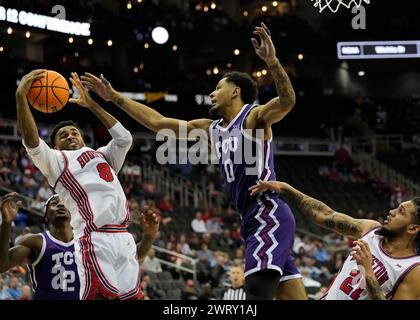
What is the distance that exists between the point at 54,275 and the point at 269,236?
1650 mm

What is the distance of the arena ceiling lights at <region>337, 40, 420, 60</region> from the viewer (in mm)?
23281

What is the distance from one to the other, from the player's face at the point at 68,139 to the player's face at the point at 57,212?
0.41 metres

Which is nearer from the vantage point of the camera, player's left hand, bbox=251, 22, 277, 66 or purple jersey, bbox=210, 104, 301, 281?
player's left hand, bbox=251, 22, 277, 66

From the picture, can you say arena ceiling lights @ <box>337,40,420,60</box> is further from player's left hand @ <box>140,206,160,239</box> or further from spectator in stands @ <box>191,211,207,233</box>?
player's left hand @ <box>140,206,160,239</box>

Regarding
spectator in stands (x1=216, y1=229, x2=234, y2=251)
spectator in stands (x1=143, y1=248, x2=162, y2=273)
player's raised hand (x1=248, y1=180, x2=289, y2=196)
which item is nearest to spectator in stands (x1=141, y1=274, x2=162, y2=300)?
spectator in stands (x1=143, y1=248, x2=162, y2=273)

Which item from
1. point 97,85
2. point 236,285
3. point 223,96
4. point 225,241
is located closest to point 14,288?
point 236,285

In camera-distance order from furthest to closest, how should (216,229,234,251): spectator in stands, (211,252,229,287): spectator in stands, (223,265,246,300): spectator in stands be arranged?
(216,229,234,251): spectator in stands
(211,252,229,287): spectator in stands
(223,265,246,300): spectator in stands

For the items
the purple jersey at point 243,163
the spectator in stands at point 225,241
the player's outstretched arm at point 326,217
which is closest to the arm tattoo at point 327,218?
the player's outstretched arm at point 326,217

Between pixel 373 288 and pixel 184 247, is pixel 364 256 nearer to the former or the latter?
pixel 373 288

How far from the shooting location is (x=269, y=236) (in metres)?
5.77

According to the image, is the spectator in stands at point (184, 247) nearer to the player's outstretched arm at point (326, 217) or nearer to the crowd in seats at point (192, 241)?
the crowd in seats at point (192, 241)

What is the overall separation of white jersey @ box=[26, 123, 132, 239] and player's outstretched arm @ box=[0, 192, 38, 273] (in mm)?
397
